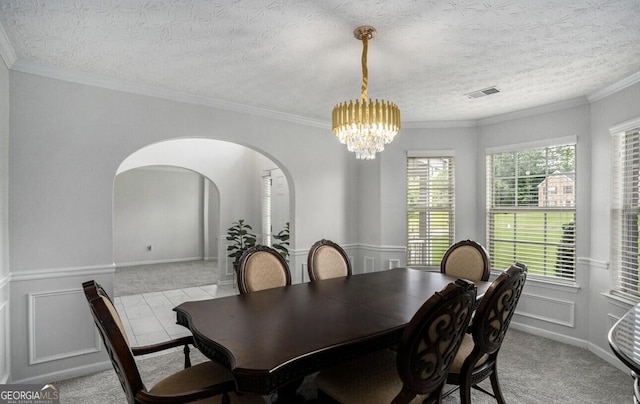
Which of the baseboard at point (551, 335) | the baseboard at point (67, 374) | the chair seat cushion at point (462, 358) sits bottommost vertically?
the baseboard at point (551, 335)

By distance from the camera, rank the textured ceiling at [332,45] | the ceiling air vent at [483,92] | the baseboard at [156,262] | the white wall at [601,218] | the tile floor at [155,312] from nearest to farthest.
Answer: the textured ceiling at [332,45] → the white wall at [601,218] → the ceiling air vent at [483,92] → the tile floor at [155,312] → the baseboard at [156,262]

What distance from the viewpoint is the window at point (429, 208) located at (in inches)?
185

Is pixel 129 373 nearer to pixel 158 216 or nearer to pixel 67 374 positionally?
pixel 67 374

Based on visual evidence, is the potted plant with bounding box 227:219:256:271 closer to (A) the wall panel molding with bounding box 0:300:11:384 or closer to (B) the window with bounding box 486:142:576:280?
(A) the wall panel molding with bounding box 0:300:11:384

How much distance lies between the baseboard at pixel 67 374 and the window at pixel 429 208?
371 centimetres

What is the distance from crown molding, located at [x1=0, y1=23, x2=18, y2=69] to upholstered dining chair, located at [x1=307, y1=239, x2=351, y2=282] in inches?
111

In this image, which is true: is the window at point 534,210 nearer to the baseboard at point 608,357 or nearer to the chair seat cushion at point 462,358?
the baseboard at point 608,357

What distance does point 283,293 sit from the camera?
2.66 metres

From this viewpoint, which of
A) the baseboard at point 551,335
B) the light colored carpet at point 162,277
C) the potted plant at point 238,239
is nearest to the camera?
the baseboard at point 551,335

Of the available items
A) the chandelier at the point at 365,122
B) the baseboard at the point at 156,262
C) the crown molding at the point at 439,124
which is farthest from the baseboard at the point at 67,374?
the baseboard at the point at 156,262

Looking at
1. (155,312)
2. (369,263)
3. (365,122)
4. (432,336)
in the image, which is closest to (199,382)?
(432,336)

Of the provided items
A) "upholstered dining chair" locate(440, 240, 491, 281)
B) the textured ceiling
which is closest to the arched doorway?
the textured ceiling

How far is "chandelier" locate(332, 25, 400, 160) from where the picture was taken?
2.33 meters

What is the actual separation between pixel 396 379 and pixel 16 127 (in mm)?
3447
